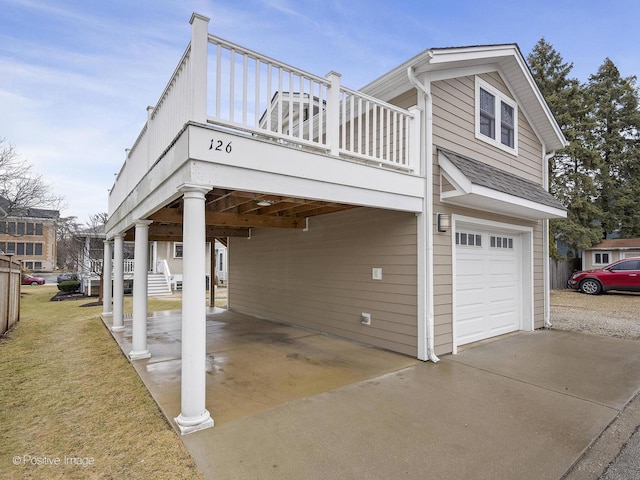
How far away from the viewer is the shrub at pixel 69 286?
16.2 metres

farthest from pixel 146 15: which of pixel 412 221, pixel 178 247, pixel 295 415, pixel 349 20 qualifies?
pixel 178 247

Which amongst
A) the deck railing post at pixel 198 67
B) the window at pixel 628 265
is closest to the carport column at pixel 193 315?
the deck railing post at pixel 198 67

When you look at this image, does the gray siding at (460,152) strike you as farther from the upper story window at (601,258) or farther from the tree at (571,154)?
the upper story window at (601,258)

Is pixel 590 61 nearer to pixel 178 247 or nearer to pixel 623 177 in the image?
pixel 623 177

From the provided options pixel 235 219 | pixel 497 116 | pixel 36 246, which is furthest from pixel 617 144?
pixel 36 246

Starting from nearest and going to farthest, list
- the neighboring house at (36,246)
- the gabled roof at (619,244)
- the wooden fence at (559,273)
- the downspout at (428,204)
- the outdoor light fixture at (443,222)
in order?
the downspout at (428,204), the outdoor light fixture at (443,222), the wooden fence at (559,273), the gabled roof at (619,244), the neighboring house at (36,246)

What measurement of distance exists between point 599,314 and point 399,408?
913cm

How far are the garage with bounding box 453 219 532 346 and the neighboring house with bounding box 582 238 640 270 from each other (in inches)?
573

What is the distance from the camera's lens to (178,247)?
21.3m

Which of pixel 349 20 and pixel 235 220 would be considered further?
pixel 349 20

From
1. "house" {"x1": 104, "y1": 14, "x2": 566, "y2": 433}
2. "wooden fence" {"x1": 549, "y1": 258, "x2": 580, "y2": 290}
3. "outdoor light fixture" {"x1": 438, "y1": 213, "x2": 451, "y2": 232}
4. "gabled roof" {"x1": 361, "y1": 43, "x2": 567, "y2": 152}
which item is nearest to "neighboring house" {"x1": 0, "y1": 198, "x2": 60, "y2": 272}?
"house" {"x1": 104, "y1": 14, "x2": 566, "y2": 433}

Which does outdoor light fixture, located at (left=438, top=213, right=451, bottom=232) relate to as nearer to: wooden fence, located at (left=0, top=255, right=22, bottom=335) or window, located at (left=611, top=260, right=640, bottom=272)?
wooden fence, located at (left=0, top=255, right=22, bottom=335)

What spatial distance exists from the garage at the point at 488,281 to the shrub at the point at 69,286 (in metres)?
17.4

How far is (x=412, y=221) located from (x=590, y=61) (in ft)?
74.1
